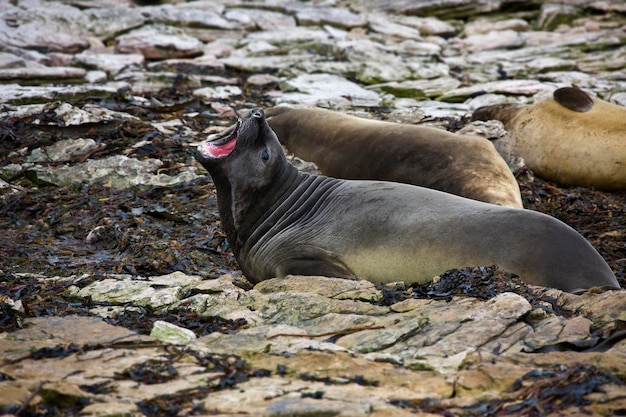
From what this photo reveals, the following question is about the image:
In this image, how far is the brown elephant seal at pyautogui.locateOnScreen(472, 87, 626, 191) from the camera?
965cm

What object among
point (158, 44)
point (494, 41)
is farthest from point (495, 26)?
point (158, 44)

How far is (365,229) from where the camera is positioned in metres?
6.08

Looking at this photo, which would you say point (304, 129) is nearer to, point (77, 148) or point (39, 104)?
point (77, 148)

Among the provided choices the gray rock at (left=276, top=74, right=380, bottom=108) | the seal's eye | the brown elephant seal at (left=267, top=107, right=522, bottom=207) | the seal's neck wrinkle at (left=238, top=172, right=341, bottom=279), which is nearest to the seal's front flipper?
the brown elephant seal at (left=267, top=107, right=522, bottom=207)

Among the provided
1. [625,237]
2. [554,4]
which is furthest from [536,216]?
[554,4]

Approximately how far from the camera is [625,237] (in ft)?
26.3

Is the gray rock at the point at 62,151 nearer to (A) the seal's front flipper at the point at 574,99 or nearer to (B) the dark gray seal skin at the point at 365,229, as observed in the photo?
(B) the dark gray seal skin at the point at 365,229

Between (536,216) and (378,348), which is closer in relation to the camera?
(378,348)

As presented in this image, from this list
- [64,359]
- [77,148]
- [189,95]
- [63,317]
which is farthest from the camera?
[189,95]

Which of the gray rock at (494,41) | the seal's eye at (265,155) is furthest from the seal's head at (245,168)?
the gray rock at (494,41)

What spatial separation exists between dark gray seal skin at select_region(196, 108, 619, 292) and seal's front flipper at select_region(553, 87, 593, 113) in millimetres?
4445

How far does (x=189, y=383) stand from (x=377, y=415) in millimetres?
865

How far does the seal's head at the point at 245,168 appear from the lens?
6.53 m

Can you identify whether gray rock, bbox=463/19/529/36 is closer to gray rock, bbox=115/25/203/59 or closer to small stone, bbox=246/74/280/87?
small stone, bbox=246/74/280/87
